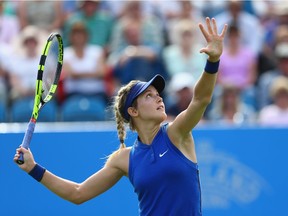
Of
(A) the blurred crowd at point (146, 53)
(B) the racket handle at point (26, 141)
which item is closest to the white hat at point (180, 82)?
(A) the blurred crowd at point (146, 53)

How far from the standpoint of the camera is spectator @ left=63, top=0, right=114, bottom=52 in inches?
417

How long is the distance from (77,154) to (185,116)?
126 inches

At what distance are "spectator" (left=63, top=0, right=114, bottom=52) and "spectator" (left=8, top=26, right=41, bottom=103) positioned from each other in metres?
0.66

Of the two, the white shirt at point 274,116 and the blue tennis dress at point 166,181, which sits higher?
the blue tennis dress at point 166,181

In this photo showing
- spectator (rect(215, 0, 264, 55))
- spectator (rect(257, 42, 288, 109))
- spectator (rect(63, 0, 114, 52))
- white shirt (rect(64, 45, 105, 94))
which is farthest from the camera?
spectator (rect(215, 0, 264, 55))

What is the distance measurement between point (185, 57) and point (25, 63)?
6.72 ft

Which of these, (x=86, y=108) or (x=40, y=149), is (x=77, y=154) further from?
(x=86, y=108)

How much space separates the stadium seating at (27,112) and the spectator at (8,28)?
1457 mm

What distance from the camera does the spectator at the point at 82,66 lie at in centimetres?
976

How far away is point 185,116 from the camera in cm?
488

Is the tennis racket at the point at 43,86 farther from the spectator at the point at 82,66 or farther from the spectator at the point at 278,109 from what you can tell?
the spectator at the point at 278,109

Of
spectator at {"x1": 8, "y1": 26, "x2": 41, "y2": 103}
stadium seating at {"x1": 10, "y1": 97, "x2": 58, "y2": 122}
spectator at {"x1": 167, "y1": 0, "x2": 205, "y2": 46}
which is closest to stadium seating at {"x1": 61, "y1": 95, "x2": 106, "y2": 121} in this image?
stadium seating at {"x1": 10, "y1": 97, "x2": 58, "y2": 122}

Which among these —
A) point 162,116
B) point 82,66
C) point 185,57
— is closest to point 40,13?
point 82,66

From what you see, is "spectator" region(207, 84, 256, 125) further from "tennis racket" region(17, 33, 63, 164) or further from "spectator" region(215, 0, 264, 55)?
"tennis racket" region(17, 33, 63, 164)
